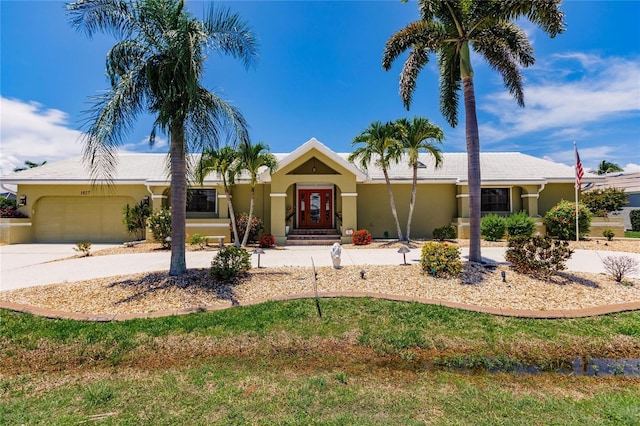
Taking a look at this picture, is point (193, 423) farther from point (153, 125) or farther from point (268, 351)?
point (153, 125)

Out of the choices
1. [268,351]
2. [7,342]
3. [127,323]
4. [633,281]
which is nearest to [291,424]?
[268,351]

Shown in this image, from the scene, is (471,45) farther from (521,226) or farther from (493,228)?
(521,226)

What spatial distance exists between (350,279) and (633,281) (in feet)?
23.5

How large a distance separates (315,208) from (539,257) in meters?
11.8

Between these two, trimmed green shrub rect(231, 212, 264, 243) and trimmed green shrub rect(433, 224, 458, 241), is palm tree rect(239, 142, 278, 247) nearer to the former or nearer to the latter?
trimmed green shrub rect(231, 212, 264, 243)

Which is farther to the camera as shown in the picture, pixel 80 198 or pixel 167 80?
pixel 80 198

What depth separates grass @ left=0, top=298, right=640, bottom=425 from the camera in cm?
334

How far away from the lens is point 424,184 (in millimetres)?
18047

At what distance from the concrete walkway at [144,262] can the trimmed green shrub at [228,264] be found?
1909 millimetres

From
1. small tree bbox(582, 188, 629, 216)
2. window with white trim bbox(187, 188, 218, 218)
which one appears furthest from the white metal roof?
small tree bbox(582, 188, 629, 216)

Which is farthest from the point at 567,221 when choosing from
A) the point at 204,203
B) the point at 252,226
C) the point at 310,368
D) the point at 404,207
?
the point at 204,203

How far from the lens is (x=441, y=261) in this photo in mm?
7961

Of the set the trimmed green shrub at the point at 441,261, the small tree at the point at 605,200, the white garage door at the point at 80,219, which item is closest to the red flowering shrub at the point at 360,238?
the trimmed green shrub at the point at 441,261

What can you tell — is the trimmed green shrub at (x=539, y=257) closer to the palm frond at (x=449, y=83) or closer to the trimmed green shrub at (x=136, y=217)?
the palm frond at (x=449, y=83)
